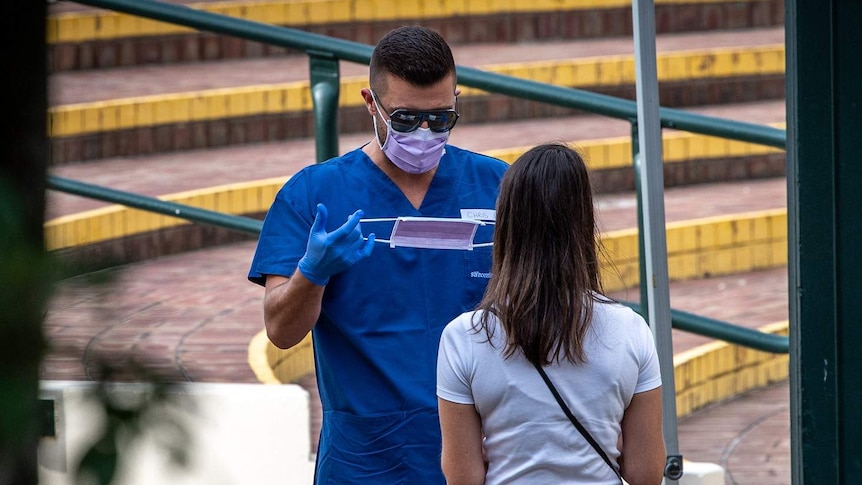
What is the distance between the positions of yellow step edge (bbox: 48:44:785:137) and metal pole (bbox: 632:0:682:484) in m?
3.96

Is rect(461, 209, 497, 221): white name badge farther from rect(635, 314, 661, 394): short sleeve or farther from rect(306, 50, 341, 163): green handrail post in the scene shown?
rect(306, 50, 341, 163): green handrail post

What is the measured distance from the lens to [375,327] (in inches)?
84.5

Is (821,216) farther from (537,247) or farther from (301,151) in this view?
(301,151)

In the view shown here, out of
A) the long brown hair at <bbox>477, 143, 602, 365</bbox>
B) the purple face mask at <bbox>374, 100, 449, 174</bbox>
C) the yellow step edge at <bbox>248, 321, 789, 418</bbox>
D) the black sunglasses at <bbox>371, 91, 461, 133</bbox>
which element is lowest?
the yellow step edge at <bbox>248, 321, 789, 418</bbox>

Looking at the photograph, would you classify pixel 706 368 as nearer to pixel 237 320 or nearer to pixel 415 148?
pixel 237 320

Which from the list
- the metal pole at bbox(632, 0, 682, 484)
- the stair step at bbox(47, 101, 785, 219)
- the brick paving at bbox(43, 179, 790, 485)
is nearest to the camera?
the brick paving at bbox(43, 179, 790, 485)

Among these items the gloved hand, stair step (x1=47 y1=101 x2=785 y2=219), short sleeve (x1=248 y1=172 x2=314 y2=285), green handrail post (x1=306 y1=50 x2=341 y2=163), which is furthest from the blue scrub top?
stair step (x1=47 y1=101 x2=785 y2=219)

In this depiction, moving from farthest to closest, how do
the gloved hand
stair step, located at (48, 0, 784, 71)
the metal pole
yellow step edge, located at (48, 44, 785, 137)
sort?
stair step, located at (48, 0, 784, 71) < yellow step edge, located at (48, 44, 785, 137) < the metal pole < the gloved hand

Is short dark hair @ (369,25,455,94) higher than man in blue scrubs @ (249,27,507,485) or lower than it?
higher

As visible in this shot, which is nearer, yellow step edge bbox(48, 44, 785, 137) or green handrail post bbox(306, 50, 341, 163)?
green handrail post bbox(306, 50, 341, 163)

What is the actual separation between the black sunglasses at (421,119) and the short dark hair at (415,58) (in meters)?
0.05

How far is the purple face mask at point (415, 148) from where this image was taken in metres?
2.19

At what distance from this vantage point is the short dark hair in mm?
2148

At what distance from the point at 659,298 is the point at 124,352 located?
202 centimetres
